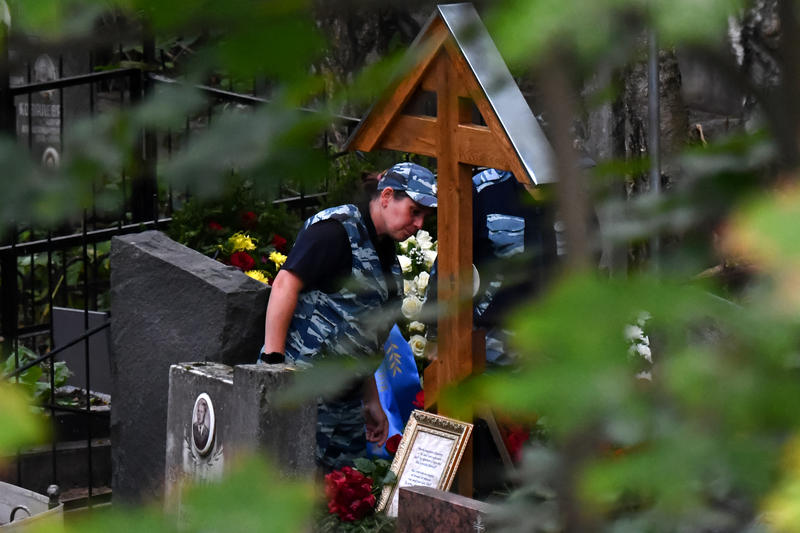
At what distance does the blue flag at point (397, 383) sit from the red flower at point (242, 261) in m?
1.03

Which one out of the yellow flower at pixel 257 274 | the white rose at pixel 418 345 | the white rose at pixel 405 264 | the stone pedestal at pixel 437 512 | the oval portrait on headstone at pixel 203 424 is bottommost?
the stone pedestal at pixel 437 512

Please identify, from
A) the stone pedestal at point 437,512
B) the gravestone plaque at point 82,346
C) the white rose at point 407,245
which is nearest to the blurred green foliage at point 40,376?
the gravestone plaque at point 82,346

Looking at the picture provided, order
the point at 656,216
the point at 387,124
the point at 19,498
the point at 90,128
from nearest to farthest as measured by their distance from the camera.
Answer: the point at 90,128 < the point at 656,216 < the point at 387,124 < the point at 19,498

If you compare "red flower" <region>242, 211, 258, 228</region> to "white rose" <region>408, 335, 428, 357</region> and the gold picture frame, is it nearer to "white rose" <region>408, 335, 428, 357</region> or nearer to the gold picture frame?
"white rose" <region>408, 335, 428, 357</region>

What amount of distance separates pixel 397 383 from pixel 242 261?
1143 mm

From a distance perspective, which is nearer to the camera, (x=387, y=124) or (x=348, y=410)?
(x=387, y=124)

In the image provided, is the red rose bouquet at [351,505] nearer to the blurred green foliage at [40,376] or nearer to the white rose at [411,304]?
the white rose at [411,304]

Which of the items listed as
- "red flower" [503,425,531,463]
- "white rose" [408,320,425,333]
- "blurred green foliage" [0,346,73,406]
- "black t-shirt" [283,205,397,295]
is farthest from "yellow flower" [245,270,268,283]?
"red flower" [503,425,531,463]

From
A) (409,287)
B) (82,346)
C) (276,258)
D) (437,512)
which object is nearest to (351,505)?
(437,512)

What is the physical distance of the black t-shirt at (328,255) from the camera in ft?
13.3

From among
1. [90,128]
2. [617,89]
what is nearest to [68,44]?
[90,128]

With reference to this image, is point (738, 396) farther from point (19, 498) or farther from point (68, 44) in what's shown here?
point (19, 498)

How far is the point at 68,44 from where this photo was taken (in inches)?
30.7

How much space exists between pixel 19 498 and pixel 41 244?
7.86ft
